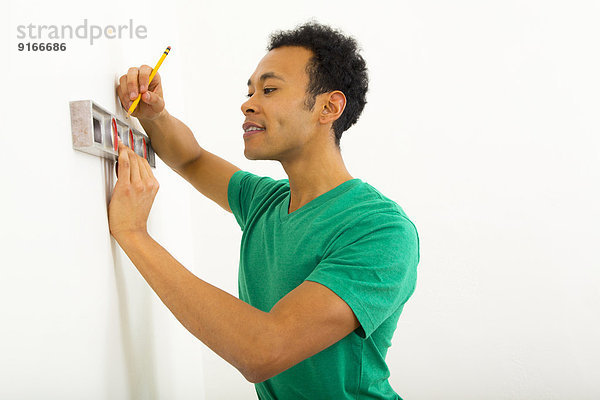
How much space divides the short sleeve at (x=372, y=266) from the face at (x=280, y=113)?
0.29 m

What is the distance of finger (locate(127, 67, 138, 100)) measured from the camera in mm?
982

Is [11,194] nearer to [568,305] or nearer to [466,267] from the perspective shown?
[466,267]

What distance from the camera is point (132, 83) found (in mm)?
992

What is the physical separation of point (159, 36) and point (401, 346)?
148 cm

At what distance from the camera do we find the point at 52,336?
621mm

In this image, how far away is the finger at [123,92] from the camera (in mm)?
1000

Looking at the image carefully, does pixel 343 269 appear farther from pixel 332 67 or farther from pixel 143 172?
pixel 332 67

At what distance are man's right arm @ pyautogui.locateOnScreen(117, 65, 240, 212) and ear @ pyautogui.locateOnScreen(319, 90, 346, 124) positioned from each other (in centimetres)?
34

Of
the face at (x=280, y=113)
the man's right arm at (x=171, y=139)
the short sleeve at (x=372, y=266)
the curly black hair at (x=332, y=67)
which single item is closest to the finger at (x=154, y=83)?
the man's right arm at (x=171, y=139)

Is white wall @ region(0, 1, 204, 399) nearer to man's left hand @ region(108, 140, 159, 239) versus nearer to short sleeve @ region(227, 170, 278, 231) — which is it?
man's left hand @ region(108, 140, 159, 239)

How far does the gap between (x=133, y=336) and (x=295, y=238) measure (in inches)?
14.7

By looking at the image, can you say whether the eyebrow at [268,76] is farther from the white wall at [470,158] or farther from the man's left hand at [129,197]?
the white wall at [470,158]

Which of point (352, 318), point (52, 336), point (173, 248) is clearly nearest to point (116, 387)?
point (52, 336)

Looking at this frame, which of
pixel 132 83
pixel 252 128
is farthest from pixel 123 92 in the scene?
pixel 252 128
